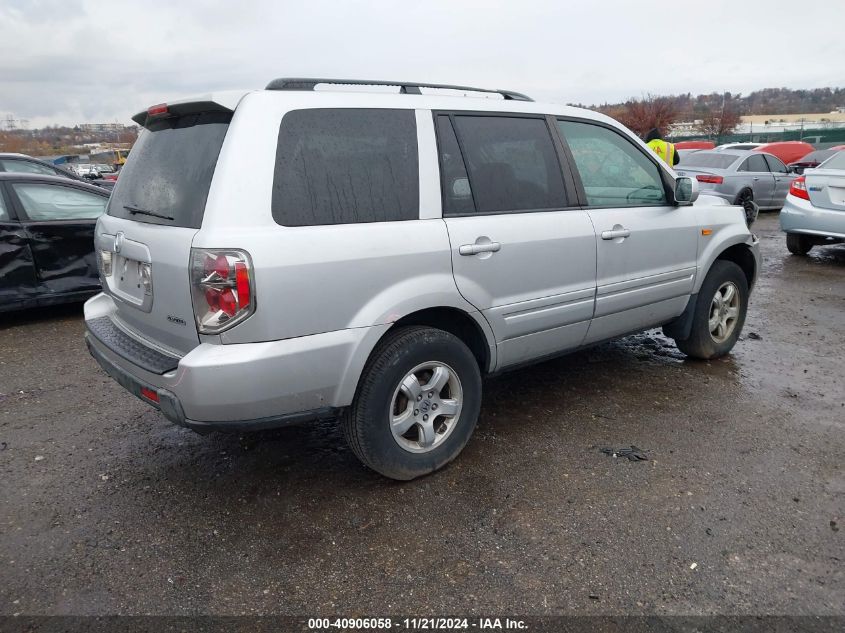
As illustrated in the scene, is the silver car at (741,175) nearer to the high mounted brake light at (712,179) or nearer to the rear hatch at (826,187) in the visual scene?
the high mounted brake light at (712,179)

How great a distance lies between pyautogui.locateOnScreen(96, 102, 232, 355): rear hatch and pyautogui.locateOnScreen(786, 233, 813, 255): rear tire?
928 cm

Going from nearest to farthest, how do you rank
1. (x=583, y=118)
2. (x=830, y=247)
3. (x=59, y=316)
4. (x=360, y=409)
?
(x=360, y=409) → (x=583, y=118) → (x=59, y=316) → (x=830, y=247)

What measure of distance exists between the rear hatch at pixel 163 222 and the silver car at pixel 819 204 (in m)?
8.66

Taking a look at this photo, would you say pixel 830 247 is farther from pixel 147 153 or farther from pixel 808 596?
pixel 147 153

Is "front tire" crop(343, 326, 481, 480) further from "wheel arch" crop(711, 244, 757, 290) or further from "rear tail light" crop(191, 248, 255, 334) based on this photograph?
"wheel arch" crop(711, 244, 757, 290)

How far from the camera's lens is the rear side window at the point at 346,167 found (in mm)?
2619

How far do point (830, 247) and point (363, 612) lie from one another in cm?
1104

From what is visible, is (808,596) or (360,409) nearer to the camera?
(808,596)

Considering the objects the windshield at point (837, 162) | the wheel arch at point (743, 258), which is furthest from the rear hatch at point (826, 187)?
the wheel arch at point (743, 258)

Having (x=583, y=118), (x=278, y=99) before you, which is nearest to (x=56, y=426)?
(x=278, y=99)

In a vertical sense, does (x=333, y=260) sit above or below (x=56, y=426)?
above

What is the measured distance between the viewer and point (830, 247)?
10.4m

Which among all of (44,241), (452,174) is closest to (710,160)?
(452,174)

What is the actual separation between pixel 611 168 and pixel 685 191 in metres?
0.57
